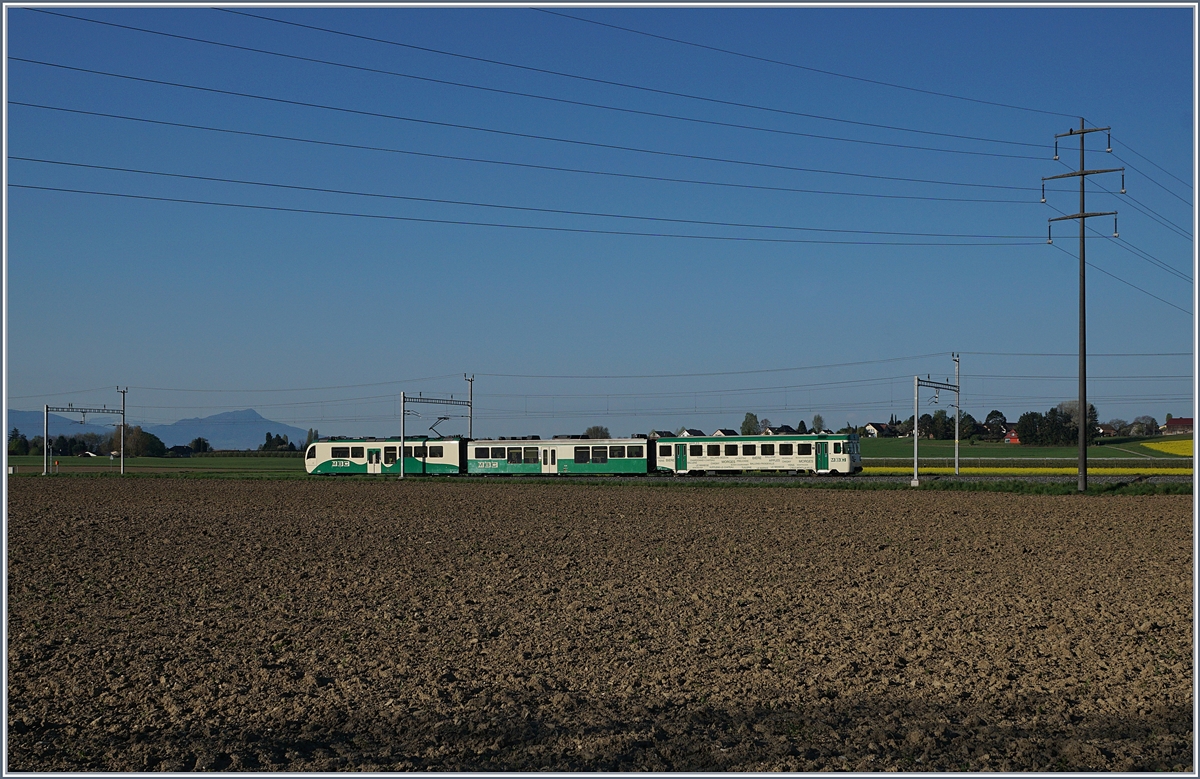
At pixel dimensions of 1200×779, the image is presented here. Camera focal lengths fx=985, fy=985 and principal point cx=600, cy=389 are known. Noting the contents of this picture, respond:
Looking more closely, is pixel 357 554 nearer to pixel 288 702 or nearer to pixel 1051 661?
pixel 288 702

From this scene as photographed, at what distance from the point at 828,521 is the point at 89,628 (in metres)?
20.0

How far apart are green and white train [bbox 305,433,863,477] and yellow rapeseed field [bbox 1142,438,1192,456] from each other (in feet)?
149

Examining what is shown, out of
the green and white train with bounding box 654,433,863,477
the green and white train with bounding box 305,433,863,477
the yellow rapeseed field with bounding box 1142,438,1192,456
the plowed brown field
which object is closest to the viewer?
the plowed brown field

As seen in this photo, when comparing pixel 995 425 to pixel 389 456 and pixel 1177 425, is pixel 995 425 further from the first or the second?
pixel 389 456

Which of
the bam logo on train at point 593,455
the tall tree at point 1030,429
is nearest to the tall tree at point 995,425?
the tall tree at point 1030,429

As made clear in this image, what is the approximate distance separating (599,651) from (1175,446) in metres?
94.3

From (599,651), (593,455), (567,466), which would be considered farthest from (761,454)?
(599,651)

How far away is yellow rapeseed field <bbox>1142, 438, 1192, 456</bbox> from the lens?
283ft

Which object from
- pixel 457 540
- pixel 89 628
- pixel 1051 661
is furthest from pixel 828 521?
pixel 89 628

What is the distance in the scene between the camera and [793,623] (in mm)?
12672

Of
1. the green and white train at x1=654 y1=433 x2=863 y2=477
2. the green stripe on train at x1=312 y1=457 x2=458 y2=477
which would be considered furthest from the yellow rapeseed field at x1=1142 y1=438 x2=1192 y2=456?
the green stripe on train at x1=312 y1=457 x2=458 y2=477

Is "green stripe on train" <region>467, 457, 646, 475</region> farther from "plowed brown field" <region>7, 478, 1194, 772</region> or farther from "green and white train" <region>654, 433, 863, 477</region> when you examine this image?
"plowed brown field" <region>7, 478, 1194, 772</region>

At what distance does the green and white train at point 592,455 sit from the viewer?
5584 centimetres

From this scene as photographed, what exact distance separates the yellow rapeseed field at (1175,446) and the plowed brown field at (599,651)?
72.4m
